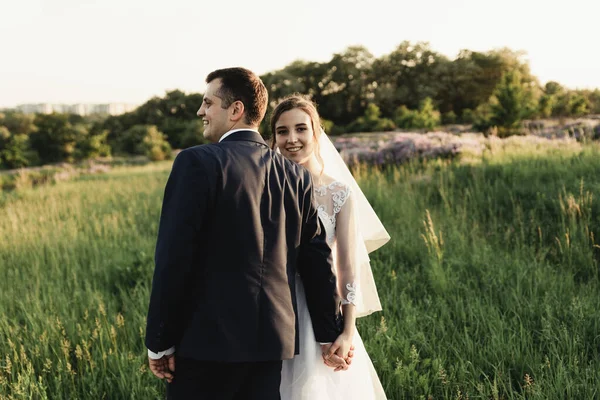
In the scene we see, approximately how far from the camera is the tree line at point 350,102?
119 ft

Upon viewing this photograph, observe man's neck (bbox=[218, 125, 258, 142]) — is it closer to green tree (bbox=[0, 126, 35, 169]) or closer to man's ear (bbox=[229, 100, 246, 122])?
man's ear (bbox=[229, 100, 246, 122])

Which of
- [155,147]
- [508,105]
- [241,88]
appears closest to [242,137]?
[241,88]

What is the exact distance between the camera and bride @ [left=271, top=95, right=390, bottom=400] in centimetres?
195

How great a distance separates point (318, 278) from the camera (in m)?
1.90

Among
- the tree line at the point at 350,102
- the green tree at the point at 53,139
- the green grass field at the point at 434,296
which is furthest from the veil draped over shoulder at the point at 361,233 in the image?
the green tree at the point at 53,139

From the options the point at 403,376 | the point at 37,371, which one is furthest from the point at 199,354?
the point at 37,371

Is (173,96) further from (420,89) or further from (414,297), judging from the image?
(414,297)

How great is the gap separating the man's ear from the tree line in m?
26.3

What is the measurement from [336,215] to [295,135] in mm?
501

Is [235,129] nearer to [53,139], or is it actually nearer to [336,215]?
[336,215]

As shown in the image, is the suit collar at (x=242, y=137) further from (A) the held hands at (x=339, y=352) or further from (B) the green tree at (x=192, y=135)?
(B) the green tree at (x=192, y=135)

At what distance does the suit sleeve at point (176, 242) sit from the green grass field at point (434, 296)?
1.34 metres

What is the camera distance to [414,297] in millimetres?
3783

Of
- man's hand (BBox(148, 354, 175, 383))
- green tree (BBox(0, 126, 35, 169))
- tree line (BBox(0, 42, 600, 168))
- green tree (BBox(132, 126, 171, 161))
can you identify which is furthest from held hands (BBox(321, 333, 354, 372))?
green tree (BBox(0, 126, 35, 169))
